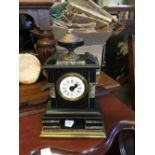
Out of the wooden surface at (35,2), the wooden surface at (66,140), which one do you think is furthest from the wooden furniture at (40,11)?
the wooden surface at (66,140)

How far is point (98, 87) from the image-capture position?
3.44ft

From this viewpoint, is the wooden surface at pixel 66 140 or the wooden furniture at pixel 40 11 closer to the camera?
the wooden surface at pixel 66 140

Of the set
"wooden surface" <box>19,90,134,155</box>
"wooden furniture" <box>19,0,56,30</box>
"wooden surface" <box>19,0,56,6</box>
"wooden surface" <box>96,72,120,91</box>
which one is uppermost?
"wooden surface" <box>19,0,56,6</box>

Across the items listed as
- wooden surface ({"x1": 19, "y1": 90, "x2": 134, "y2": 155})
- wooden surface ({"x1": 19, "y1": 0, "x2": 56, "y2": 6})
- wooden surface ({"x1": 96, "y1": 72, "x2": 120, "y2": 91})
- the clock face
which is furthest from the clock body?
wooden surface ({"x1": 19, "y1": 0, "x2": 56, "y2": 6})

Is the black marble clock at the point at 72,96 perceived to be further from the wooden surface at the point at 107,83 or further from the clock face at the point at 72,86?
the wooden surface at the point at 107,83

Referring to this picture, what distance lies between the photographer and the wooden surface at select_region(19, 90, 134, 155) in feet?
2.39

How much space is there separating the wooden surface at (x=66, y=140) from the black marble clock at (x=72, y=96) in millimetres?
22

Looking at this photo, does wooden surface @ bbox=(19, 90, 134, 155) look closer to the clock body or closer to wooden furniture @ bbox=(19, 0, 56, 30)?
the clock body

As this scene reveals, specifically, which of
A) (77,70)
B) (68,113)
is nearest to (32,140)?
(68,113)

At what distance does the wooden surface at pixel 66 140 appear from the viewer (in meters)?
0.73

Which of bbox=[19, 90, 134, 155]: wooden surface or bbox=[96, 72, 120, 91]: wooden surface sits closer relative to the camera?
bbox=[19, 90, 134, 155]: wooden surface
